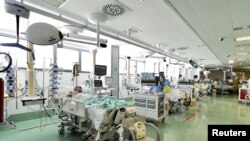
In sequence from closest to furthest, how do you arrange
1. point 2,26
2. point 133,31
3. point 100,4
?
point 100,4 < point 2,26 < point 133,31

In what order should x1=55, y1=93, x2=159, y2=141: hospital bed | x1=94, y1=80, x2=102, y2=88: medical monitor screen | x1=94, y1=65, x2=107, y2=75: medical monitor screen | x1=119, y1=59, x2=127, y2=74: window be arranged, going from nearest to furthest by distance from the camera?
x1=55, y1=93, x2=159, y2=141: hospital bed < x1=94, y1=65, x2=107, y2=75: medical monitor screen < x1=94, y1=80, x2=102, y2=88: medical monitor screen < x1=119, y1=59, x2=127, y2=74: window

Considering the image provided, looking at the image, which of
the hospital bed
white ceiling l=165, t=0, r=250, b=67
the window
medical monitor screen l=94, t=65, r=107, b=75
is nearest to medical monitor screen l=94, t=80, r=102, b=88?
medical monitor screen l=94, t=65, r=107, b=75

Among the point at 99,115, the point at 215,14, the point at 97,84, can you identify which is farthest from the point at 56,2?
the point at 215,14

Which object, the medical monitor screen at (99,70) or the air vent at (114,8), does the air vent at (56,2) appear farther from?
the medical monitor screen at (99,70)

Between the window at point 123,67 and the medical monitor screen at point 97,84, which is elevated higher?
the window at point 123,67

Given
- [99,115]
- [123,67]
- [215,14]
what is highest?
[215,14]

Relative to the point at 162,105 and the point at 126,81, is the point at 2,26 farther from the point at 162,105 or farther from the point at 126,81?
the point at 126,81

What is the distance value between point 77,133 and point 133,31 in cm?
298

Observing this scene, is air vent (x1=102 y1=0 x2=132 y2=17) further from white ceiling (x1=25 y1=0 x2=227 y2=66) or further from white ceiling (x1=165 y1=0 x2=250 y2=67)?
white ceiling (x1=165 y1=0 x2=250 y2=67)

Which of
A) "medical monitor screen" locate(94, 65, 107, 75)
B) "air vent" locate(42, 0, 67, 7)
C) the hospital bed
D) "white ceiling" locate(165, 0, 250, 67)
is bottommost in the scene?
the hospital bed

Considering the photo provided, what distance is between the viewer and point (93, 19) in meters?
3.44

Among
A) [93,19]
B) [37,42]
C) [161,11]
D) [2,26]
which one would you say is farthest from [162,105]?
[2,26]

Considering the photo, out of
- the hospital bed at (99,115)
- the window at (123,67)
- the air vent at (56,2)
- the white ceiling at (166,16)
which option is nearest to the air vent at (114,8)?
the white ceiling at (166,16)

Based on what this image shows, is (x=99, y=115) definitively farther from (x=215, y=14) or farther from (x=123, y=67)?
(x=123, y=67)
